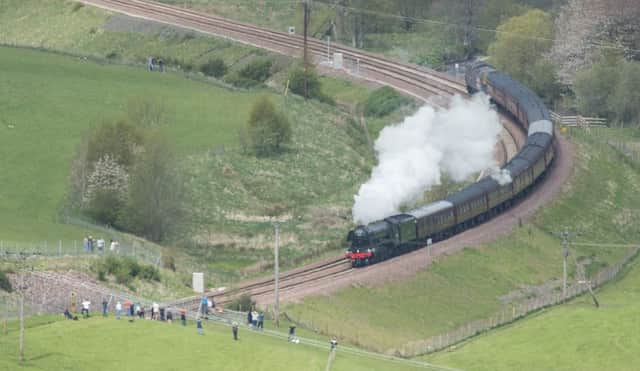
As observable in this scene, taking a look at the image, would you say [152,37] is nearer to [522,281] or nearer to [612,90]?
[612,90]

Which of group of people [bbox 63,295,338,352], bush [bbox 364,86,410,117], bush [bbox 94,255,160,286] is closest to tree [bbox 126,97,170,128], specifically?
bush [bbox 364,86,410,117]

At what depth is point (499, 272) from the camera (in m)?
113

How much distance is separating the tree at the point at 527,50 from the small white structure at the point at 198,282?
7265 centimetres

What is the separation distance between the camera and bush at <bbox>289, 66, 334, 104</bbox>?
157375 mm

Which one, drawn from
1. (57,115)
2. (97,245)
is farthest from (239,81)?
(97,245)

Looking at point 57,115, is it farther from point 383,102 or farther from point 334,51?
point 334,51

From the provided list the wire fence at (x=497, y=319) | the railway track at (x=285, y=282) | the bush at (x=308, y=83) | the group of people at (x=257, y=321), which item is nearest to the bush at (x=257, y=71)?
the bush at (x=308, y=83)

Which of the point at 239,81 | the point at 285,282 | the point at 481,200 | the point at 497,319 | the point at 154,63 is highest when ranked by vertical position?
the point at 154,63

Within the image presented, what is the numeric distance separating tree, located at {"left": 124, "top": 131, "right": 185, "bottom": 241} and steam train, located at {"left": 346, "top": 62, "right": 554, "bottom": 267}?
13.2 m

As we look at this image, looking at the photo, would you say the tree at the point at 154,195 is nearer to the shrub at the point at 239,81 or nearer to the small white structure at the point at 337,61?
the shrub at the point at 239,81

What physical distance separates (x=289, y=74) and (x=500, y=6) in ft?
137

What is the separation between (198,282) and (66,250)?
316 inches

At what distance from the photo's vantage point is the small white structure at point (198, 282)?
102m

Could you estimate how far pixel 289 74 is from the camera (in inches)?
6314
